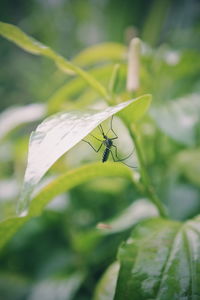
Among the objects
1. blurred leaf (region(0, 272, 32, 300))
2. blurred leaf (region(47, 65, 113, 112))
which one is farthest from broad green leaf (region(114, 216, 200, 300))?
blurred leaf (region(0, 272, 32, 300))

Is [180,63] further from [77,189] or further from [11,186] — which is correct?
[11,186]

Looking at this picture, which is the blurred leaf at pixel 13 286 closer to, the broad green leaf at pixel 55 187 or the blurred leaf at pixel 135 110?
the broad green leaf at pixel 55 187

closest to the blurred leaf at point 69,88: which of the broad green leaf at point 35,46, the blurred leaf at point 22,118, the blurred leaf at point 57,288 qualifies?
the blurred leaf at point 22,118

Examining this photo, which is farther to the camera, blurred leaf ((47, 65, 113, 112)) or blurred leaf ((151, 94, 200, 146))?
blurred leaf ((47, 65, 113, 112))

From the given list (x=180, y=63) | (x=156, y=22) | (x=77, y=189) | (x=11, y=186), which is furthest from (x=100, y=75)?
(x=156, y=22)

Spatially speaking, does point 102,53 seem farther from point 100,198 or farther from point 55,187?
point 55,187

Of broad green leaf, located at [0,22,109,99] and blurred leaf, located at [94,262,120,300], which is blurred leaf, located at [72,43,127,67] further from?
blurred leaf, located at [94,262,120,300]
